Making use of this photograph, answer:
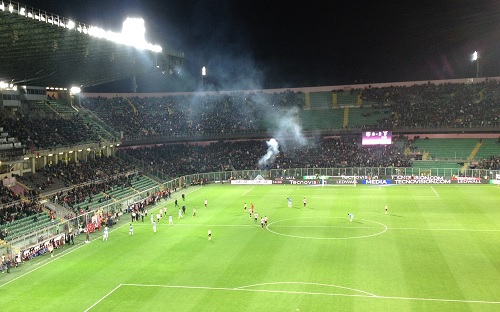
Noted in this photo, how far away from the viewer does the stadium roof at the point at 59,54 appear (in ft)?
110

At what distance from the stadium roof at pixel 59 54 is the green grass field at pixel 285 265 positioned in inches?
619

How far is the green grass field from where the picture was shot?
912 inches

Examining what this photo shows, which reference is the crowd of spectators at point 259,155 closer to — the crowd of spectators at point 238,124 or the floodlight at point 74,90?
the crowd of spectators at point 238,124

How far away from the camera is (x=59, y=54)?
4253cm

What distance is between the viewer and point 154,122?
78.1m

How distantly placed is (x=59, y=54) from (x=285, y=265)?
28166 millimetres

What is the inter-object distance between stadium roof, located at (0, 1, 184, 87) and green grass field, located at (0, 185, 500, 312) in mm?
15712

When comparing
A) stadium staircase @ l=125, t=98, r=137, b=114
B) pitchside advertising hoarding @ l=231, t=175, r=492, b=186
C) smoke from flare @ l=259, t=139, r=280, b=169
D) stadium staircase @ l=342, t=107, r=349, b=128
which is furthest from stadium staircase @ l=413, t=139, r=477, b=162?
stadium staircase @ l=125, t=98, r=137, b=114

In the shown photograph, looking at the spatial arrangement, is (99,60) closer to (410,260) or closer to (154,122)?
(154,122)

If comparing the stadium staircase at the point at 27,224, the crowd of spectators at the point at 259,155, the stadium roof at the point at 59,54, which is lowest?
the stadium staircase at the point at 27,224

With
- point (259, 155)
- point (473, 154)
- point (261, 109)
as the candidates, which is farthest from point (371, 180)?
point (261, 109)

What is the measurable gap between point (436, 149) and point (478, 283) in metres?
50.7

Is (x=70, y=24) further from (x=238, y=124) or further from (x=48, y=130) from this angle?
(x=238, y=124)

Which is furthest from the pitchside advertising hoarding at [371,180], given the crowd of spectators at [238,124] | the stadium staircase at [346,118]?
the stadium staircase at [346,118]
